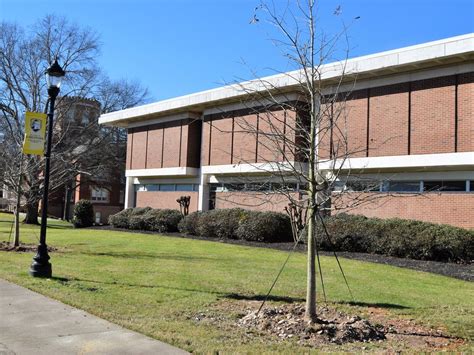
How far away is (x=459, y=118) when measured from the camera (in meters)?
18.5

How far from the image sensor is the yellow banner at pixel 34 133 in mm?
13047

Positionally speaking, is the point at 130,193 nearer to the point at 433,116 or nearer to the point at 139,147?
the point at 139,147

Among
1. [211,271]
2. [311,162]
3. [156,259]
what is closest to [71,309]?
[311,162]

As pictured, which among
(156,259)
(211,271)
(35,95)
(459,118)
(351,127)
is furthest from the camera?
(35,95)

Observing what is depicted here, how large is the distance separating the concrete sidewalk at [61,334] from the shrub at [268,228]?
45.0 feet

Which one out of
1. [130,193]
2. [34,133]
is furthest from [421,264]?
[130,193]

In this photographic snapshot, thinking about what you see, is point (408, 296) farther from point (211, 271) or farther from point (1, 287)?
point (1, 287)

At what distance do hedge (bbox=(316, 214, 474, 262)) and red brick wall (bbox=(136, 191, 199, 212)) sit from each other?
1310 centimetres

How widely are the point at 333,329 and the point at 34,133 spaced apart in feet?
31.8

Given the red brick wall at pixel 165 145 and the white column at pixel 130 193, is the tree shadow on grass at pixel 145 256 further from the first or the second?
the white column at pixel 130 193

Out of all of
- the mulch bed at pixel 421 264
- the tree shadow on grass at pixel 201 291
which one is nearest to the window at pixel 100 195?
the mulch bed at pixel 421 264

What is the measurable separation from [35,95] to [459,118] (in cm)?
2972

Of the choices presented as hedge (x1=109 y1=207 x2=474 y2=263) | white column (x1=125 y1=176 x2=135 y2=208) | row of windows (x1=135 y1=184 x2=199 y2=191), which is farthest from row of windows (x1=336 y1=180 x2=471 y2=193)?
white column (x1=125 y1=176 x2=135 y2=208)

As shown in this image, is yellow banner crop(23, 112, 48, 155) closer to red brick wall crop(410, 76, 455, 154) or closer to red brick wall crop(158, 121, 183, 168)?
red brick wall crop(410, 76, 455, 154)
